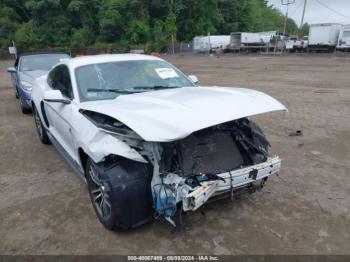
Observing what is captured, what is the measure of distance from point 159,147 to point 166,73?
182 centimetres

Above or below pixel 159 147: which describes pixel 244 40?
below

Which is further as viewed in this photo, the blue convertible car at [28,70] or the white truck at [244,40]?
the white truck at [244,40]

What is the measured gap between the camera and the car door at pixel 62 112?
3.78 m

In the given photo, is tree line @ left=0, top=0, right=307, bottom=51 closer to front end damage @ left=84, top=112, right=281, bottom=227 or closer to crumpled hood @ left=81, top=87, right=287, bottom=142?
crumpled hood @ left=81, top=87, right=287, bottom=142

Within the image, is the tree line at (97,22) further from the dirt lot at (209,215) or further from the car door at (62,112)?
the dirt lot at (209,215)

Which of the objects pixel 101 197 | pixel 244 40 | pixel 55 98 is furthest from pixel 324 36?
pixel 101 197

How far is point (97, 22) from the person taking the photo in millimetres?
50125

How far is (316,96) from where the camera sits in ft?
32.7

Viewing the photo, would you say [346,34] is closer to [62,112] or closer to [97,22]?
[97,22]

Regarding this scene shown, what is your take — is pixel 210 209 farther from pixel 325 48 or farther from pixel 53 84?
pixel 325 48

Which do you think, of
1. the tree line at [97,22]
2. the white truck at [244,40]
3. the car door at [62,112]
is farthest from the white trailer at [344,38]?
the car door at [62,112]

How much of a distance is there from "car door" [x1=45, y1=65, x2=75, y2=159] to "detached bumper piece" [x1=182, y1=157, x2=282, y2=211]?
174 cm

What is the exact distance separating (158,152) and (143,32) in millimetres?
47208

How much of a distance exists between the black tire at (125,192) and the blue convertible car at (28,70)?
5465 mm
